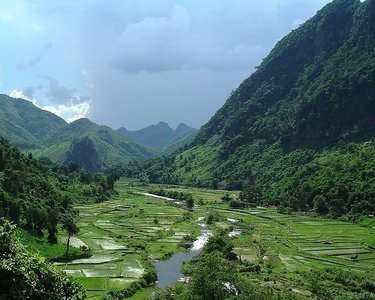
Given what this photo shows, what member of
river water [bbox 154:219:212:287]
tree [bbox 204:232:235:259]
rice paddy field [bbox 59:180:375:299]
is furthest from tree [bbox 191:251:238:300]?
tree [bbox 204:232:235:259]

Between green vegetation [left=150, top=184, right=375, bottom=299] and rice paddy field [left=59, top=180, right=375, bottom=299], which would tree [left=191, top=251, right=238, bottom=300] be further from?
rice paddy field [left=59, top=180, right=375, bottom=299]

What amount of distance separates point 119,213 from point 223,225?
3614 cm

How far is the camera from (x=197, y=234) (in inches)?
4653

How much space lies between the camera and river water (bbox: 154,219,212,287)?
7525cm

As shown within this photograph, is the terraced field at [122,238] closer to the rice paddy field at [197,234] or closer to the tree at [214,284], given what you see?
the rice paddy field at [197,234]

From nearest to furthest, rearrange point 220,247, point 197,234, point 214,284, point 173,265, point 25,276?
1. point 25,276
2. point 214,284
3. point 173,265
4. point 220,247
5. point 197,234

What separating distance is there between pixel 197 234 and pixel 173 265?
3266 cm

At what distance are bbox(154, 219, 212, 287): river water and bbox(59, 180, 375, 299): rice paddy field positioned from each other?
2.17 meters

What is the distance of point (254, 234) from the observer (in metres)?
117

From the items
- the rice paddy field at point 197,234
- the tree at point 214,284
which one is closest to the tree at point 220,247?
the rice paddy field at point 197,234

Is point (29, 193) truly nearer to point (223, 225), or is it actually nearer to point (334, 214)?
point (223, 225)

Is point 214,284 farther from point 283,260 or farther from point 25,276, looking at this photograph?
point 25,276

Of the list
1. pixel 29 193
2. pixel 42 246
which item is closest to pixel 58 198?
pixel 29 193

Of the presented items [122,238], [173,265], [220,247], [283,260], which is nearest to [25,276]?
[173,265]
